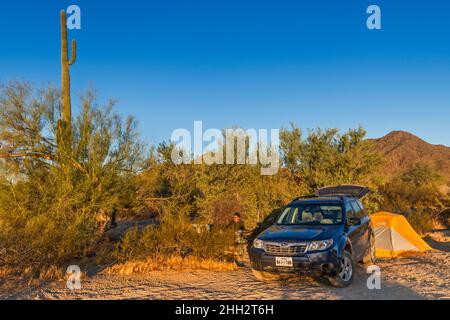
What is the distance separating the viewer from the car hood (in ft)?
23.0

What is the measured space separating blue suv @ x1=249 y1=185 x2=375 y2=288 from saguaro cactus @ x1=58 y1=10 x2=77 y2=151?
236 inches

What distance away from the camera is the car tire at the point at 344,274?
680 centimetres

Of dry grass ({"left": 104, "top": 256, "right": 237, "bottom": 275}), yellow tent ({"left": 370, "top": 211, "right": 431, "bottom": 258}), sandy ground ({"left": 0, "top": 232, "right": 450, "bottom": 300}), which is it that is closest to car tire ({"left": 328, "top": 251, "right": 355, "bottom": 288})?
sandy ground ({"left": 0, "top": 232, "right": 450, "bottom": 300})

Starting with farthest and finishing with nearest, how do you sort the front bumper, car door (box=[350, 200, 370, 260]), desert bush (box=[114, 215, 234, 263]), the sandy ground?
→ 1. desert bush (box=[114, 215, 234, 263])
2. car door (box=[350, 200, 370, 260])
3. the front bumper
4. the sandy ground

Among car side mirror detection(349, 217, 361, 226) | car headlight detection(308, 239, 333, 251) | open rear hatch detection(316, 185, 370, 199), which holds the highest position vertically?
open rear hatch detection(316, 185, 370, 199)

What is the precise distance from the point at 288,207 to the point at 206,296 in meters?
3.04

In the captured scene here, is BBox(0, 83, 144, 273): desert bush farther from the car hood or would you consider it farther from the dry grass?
the car hood

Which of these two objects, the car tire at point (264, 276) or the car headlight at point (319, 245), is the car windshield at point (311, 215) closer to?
the car headlight at point (319, 245)

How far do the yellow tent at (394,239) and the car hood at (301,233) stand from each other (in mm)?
4122

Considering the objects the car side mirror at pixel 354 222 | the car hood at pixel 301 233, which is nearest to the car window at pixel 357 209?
the car side mirror at pixel 354 222

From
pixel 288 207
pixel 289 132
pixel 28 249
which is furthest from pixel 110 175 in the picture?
pixel 289 132

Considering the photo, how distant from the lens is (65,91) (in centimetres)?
1221

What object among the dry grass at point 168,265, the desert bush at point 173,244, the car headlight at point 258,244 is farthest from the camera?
the desert bush at point 173,244
